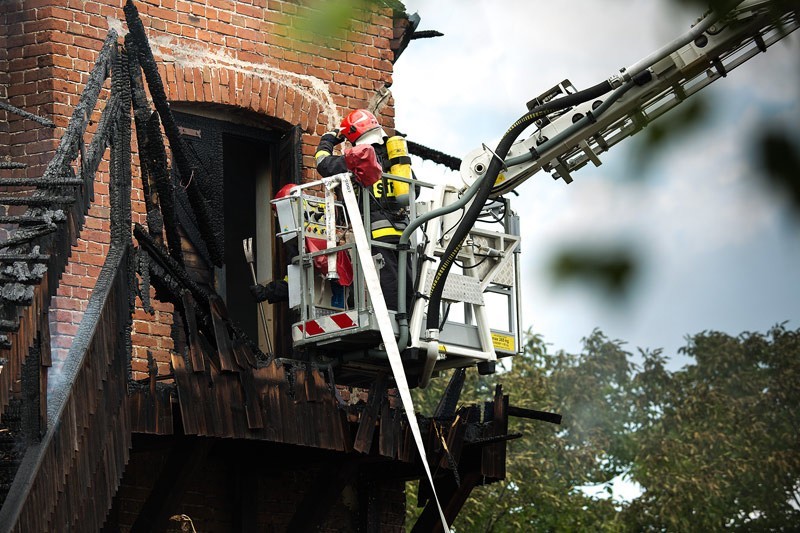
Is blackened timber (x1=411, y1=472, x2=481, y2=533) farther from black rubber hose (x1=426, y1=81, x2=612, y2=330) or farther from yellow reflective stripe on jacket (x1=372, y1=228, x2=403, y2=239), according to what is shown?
yellow reflective stripe on jacket (x1=372, y1=228, x2=403, y2=239)

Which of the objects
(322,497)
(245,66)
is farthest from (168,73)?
(322,497)

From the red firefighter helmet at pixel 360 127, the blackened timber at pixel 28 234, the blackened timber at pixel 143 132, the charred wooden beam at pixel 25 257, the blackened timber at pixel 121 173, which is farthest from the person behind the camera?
the red firefighter helmet at pixel 360 127

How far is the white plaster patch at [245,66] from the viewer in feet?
35.8

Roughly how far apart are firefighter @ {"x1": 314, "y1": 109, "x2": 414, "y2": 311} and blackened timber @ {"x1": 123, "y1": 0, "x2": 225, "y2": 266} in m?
0.86

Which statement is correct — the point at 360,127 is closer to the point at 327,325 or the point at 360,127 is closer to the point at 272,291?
the point at 272,291

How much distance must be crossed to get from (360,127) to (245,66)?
133 cm

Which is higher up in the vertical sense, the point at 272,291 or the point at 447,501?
the point at 272,291

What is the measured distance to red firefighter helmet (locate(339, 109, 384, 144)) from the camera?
10484 millimetres

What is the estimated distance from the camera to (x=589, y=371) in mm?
19000

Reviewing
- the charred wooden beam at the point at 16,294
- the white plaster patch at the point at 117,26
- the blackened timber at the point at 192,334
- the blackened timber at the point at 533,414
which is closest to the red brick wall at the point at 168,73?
the white plaster patch at the point at 117,26

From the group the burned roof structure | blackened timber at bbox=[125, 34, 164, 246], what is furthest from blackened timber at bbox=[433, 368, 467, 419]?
blackened timber at bbox=[125, 34, 164, 246]

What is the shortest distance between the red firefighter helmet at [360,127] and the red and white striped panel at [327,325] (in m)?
1.29

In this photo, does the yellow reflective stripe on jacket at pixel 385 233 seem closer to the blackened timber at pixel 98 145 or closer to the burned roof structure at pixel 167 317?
the burned roof structure at pixel 167 317

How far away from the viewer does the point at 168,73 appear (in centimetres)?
1087
